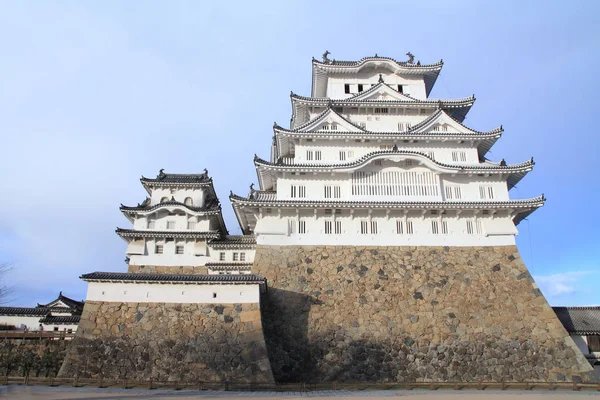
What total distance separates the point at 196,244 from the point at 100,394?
525 inches

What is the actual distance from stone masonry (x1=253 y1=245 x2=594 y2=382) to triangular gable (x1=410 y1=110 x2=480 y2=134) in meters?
7.09

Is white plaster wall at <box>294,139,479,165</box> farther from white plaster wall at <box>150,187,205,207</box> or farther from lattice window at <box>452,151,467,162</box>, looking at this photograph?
white plaster wall at <box>150,187,205,207</box>

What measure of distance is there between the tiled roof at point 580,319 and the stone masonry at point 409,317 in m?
3.26

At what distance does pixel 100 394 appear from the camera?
12578mm

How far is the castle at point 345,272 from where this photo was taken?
55.1 feet

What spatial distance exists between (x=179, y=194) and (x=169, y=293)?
35.4 feet

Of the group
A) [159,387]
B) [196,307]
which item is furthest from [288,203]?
[159,387]

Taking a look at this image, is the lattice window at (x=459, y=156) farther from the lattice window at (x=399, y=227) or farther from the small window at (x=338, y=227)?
the small window at (x=338, y=227)

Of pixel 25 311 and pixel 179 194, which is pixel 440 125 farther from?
pixel 25 311

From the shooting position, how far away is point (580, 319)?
2188 centimetres

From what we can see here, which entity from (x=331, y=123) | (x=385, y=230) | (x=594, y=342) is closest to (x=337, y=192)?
(x=385, y=230)

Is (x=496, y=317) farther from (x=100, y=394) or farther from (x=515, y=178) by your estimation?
(x=100, y=394)

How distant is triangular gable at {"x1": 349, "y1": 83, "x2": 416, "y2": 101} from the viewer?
26.3 m

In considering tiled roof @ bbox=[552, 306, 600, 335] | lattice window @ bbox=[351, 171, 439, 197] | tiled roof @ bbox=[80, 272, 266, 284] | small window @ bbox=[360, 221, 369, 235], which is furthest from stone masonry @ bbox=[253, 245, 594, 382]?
tiled roof @ bbox=[552, 306, 600, 335]
